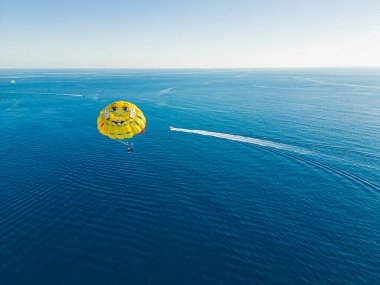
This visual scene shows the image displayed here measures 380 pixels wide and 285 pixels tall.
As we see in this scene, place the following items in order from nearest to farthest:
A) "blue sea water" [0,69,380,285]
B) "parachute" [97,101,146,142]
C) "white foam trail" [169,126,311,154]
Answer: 1. "blue sea water" [0,69,380,285]
2. "parachute" [97,101,146,142]
3. "white foam trail" [169,126,311,154]

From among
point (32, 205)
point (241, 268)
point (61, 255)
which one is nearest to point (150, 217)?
point (61, 255)

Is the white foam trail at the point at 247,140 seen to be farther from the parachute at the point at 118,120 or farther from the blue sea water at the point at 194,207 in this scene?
the parachute at the point at 118,120

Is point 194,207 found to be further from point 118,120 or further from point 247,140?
point 247,140

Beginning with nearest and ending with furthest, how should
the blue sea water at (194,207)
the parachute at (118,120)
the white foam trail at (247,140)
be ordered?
the blue sea water at (194,207)
the parachute at (118,120)
the white foam trail at (247,140)

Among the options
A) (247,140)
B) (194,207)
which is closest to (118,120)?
(194,207)

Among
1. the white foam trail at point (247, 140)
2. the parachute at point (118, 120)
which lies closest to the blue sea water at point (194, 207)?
the white foam trail at point (247, 140)

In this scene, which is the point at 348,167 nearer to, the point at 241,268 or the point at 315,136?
the point at 315,136

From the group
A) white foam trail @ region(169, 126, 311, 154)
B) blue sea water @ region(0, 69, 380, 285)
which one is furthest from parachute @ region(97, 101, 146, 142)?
white foam trail @ region(169, 126, 311, 154)

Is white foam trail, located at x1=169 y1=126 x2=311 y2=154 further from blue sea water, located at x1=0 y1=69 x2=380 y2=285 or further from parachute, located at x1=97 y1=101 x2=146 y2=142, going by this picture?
parachute, located at x1=97 y1=101 x2=146 y2=142
